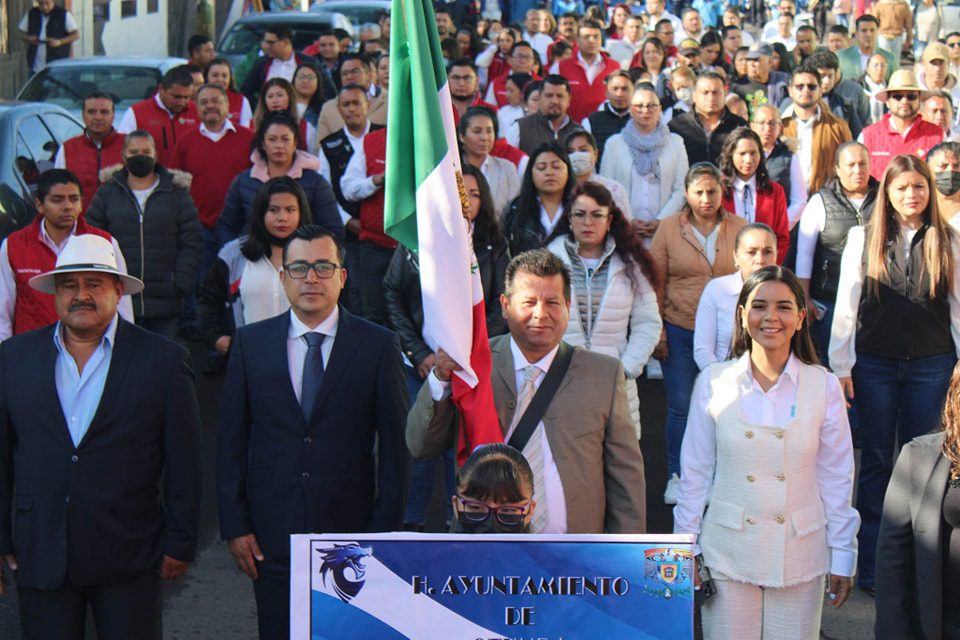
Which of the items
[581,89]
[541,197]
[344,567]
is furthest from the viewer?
[581,89]

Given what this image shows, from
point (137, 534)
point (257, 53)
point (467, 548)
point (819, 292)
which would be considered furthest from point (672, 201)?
point (257, 53)

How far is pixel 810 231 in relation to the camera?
27.9ft

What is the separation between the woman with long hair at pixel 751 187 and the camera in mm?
9461

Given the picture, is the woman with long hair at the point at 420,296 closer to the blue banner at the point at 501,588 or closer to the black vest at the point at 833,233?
the black vest at the point at 833,233

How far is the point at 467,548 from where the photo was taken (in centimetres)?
416

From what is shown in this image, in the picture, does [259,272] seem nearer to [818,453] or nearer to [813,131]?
[818,453]

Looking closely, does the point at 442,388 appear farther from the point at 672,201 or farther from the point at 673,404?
the point at 672,201

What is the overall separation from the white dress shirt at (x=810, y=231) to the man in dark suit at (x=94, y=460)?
425 cm

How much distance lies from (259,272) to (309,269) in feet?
6.97

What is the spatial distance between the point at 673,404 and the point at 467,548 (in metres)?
4.42

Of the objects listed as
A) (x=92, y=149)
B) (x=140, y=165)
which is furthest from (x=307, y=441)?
(x=92, y=149)

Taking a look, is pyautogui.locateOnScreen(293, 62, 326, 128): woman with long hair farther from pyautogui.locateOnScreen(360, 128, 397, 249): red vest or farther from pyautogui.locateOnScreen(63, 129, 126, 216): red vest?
pyautogui.locateOnScreen(360, 128, 397, 249): red vest

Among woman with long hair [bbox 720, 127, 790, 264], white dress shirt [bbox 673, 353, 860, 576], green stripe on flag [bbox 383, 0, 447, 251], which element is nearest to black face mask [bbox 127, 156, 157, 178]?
woman with long hair [bbox 720, 127, 790, 264]

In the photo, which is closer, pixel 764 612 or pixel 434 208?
pixel 434 208
